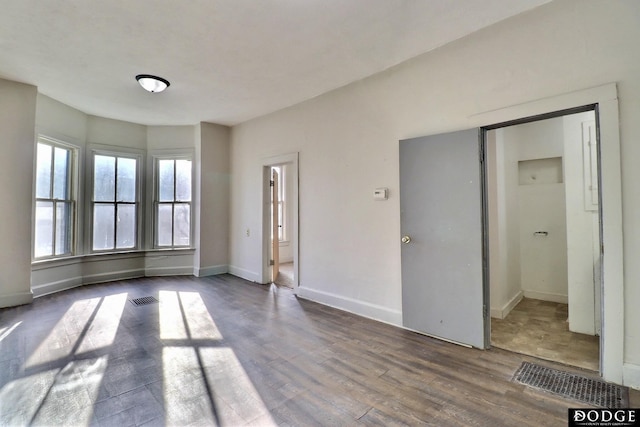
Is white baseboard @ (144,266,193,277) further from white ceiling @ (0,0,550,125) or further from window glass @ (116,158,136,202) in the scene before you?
white ceiling @ (0,0,550,125)

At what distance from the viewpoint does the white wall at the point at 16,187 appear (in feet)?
12.8

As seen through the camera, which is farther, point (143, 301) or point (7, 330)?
point (143, 301)

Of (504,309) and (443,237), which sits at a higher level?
(443,237)

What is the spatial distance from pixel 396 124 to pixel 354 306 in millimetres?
2321

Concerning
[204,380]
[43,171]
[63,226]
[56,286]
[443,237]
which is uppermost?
[43,171]

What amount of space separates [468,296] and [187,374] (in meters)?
2.59

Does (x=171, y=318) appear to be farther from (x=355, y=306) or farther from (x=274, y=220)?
(x=274, y=220)

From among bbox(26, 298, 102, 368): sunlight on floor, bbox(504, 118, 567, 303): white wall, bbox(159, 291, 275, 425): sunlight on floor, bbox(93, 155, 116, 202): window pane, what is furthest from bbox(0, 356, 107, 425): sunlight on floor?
bbox(504, 118, 567, 303): white wall

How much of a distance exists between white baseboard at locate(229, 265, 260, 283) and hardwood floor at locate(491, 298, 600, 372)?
3.78 m

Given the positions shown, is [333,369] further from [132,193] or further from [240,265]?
[132,193]

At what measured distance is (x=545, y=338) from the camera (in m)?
3.01

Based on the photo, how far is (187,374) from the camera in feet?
7.74

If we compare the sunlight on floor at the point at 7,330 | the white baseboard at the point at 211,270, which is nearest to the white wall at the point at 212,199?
the white baseboard at the point at 211,270

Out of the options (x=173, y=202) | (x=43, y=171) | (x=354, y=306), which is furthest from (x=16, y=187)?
(x=354, y=306)
